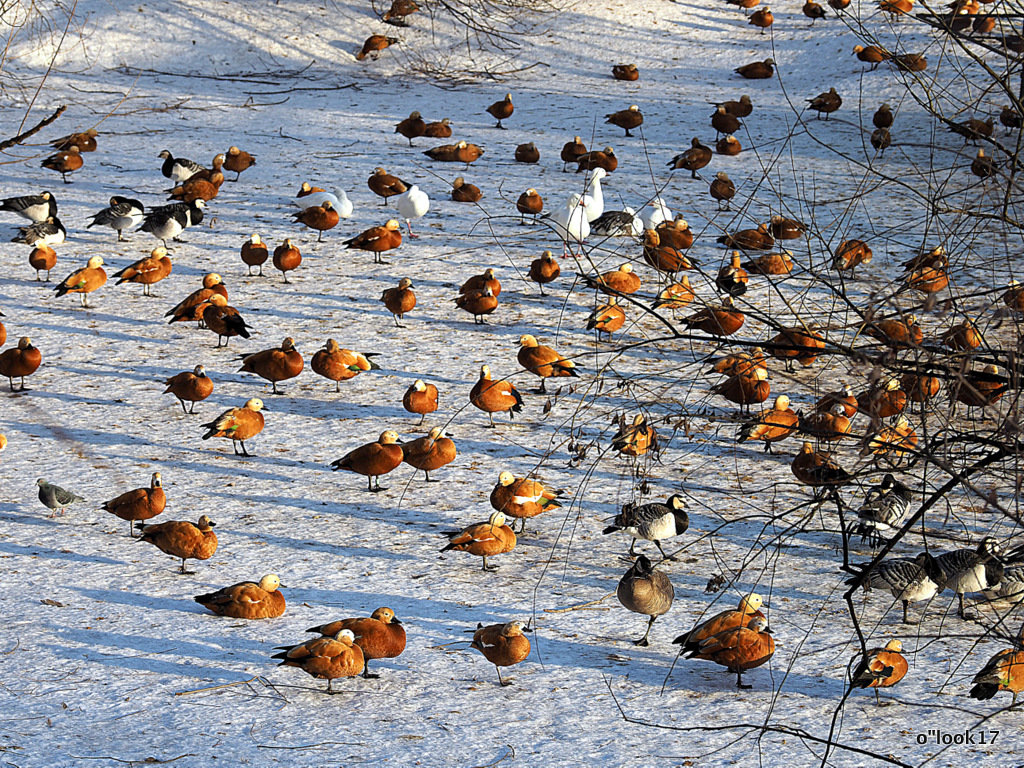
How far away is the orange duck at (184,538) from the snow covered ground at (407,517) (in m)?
0.19

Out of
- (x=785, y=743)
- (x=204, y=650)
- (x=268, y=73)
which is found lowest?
(x=204, y=650)

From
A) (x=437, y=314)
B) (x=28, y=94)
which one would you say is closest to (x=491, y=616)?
(x=437, y=314)

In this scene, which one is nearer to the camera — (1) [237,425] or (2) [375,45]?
(1) [237,425]

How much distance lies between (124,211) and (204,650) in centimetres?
795

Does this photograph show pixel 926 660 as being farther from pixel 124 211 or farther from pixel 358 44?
pixel 358 44

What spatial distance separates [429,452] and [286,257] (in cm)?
483

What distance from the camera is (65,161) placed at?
575 inches

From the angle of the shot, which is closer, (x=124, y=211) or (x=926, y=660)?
(x=926, y=660)

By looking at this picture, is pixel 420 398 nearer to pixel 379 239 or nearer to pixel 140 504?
pixel 140 504

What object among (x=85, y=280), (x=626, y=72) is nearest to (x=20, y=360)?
(x=85, y=280)

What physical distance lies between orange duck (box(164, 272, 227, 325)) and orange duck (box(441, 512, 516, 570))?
183 inches

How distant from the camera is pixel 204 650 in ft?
19.8

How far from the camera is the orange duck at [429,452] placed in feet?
25.5

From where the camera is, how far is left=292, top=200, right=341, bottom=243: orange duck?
Result: 12.9 m
